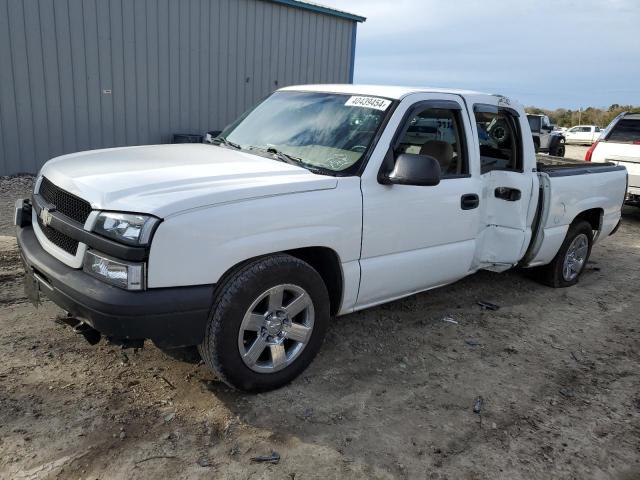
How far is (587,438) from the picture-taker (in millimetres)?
3115

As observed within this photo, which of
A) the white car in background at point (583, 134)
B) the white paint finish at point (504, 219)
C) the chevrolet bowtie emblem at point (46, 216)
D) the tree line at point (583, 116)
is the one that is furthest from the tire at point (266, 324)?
the tree line at point (583, 116)

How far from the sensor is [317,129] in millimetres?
3895

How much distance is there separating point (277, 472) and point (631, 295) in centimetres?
470

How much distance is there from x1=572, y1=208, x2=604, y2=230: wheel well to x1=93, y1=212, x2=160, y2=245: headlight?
468 cm

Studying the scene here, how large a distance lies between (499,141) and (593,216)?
1.79m

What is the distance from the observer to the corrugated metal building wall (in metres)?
9.01

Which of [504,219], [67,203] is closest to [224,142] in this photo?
[67,203]

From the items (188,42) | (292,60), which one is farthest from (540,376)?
(292,60)

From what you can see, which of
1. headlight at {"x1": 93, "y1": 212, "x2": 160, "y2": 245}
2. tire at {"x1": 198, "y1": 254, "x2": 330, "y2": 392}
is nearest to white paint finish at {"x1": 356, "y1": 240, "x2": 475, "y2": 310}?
tire at {"x1": 198, "y1": 254, "x2": 330, "y2": 392}

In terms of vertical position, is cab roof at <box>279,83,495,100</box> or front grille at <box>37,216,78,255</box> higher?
cab roof at <box>279,83,495,100</box>

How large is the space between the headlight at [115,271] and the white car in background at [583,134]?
3899 cm

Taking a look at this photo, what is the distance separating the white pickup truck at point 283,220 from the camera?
2727 mm

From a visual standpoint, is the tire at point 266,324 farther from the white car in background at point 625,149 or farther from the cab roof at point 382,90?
the white car in background at point 625,149

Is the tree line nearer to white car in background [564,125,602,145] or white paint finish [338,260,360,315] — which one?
white car in background [564,125,602,145]
